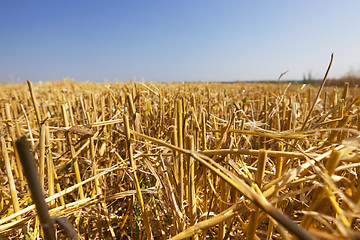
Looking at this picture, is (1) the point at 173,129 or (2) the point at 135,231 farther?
(2) the point at 135,231

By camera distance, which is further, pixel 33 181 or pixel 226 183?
pixel 226 183

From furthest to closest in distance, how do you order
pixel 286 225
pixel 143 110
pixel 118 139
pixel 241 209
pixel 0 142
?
1. pixel 143 110
2. pixel 118 139
3. pixel 0 142
4. pixel 241 209
5. pixel 286 225

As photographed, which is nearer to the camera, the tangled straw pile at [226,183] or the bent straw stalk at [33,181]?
the bent straw stalk at [33,181]

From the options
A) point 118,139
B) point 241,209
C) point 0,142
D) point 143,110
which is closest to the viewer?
point 241,209

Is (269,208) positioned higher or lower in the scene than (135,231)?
higher

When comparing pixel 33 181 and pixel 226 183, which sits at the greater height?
pixel 33 181

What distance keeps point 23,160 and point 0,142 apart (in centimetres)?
60

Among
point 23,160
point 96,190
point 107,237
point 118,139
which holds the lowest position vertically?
point 107,237

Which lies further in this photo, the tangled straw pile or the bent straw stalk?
the tangled straw pile

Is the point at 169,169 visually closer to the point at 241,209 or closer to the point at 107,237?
the point at 241,209

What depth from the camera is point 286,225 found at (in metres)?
0.24

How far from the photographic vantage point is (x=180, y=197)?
60 centimetres

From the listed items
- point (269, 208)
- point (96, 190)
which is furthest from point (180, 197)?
point (96, 190)

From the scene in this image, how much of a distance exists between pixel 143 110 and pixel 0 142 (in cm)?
86
